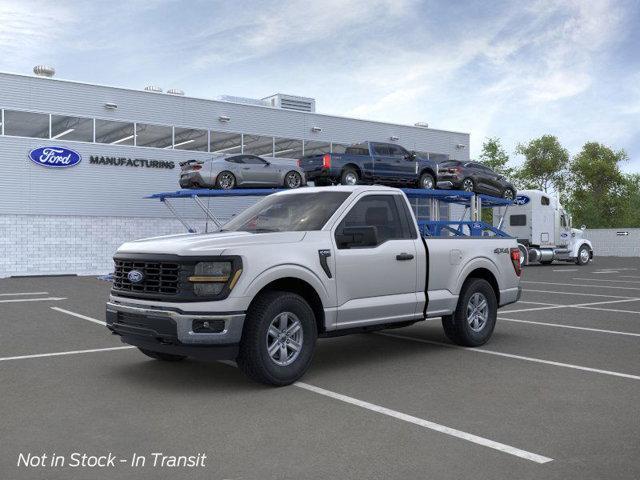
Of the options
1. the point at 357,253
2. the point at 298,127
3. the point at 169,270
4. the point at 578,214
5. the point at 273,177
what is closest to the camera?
the point at 169,270

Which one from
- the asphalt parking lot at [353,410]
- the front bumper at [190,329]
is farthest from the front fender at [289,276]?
the asphalt parking lot at [353,410]

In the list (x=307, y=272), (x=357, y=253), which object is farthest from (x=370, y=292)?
(x=307, y=272)

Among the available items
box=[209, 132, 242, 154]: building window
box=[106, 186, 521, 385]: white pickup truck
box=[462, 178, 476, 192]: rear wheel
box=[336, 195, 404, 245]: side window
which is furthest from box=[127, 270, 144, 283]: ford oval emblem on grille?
box=[209, 132, 242, 154]: building window

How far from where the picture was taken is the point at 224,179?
2488 centimetres

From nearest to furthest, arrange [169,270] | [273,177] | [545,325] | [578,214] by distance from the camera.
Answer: [169,270] < [545,325] < [273,177] < [578,214]

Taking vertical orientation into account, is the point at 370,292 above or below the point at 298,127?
below

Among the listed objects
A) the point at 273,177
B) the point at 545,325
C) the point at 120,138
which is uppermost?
the point at 120,138

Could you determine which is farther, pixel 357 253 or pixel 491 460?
pixel 357 253

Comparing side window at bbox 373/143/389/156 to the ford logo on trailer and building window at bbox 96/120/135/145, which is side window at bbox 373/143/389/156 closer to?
building window at bbox 96/120/135/145

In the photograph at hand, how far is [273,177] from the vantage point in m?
25.6

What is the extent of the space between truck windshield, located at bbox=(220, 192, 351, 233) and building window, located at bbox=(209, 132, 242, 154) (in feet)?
81.0

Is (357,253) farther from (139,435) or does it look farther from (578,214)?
(578,214)

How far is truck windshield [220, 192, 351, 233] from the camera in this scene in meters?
7.49

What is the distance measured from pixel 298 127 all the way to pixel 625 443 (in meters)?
30.9
